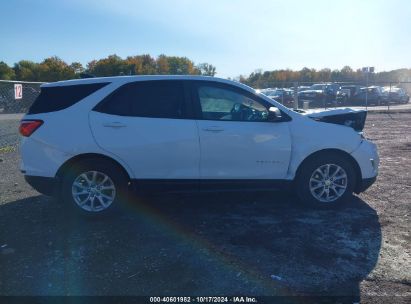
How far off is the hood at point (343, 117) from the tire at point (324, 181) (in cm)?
50

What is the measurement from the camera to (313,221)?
511 cm

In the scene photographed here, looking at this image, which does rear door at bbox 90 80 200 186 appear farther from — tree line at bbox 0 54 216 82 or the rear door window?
tree line at bbox 0 54 216 82

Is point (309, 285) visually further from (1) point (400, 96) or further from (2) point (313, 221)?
(1) point (400, 96)

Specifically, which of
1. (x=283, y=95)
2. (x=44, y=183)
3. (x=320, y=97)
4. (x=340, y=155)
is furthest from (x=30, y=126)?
(x=320, y=97)

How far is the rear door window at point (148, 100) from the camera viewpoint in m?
5.20

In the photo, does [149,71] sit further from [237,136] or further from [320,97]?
[237,136]

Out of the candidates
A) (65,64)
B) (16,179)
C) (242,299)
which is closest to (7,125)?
(16,179)

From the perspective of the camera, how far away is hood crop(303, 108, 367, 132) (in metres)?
5.57

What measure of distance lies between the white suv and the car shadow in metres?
0.42

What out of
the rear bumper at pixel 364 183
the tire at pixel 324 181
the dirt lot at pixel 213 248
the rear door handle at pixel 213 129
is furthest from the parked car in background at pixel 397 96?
the rear door handle at pixel 213 129

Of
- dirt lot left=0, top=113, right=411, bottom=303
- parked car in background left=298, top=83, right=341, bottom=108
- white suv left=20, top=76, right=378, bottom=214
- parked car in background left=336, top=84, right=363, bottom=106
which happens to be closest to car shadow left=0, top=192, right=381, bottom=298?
dirt lot left=0, top=113, right=411, bottom=303

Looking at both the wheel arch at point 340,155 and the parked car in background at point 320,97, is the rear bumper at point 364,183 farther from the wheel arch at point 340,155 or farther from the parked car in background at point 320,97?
the parked car in background at point 320,97

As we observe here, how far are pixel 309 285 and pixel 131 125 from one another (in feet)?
9.48

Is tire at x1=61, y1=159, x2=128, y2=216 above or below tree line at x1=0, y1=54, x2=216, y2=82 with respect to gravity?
below
